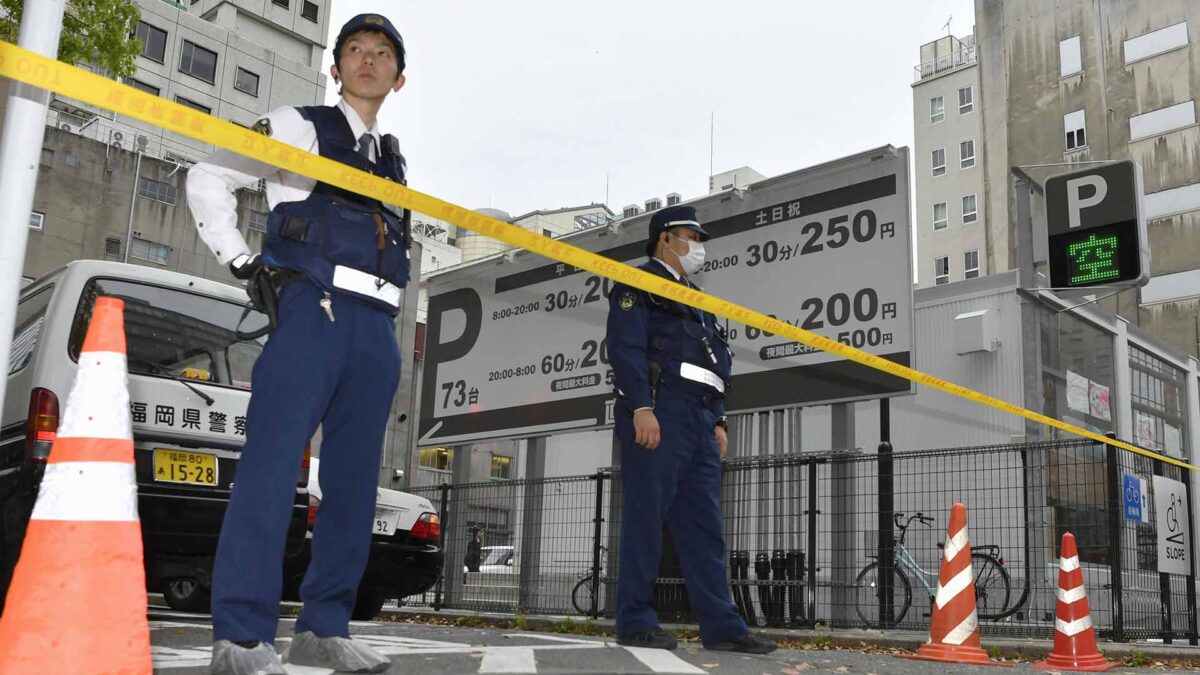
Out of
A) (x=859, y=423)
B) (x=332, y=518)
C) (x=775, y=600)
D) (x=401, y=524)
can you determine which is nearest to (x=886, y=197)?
(x=775, y=600)

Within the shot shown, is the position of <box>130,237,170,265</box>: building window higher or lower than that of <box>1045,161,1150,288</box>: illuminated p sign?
higher

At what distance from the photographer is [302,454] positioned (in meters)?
3.40

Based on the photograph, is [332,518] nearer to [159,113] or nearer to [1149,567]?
[159,113]

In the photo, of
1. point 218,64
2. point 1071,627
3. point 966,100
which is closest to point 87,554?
point 1071,627

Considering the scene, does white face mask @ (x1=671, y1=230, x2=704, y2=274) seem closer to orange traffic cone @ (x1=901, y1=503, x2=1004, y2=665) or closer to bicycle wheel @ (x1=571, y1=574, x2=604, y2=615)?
orange traffic cone @ (x1=901, y1=503, x2=1004, y2=665)

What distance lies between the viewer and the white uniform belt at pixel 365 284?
11.5ft

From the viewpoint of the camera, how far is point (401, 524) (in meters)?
7.60

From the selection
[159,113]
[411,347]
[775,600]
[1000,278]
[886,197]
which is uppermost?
[411,347]

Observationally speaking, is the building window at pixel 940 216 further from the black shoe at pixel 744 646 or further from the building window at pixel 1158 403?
the black shoe at pixel 744 646

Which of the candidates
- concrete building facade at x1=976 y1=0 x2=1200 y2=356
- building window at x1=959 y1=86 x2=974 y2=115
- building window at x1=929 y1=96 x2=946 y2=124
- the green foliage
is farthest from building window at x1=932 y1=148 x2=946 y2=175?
the green foliage

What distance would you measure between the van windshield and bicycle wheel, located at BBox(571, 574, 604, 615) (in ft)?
17.5

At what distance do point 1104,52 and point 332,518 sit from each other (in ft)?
146

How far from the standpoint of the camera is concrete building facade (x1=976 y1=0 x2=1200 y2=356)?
1499 inches

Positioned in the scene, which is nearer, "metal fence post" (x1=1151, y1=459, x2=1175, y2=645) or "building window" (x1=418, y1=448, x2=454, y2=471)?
"metal fence post" (x1=1151, y1=459, x2=1175, y2=645)
